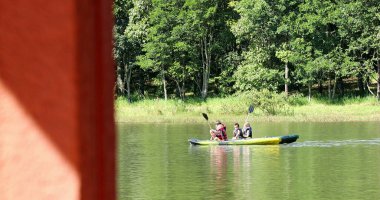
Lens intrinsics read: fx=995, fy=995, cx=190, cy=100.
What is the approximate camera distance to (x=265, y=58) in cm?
4841

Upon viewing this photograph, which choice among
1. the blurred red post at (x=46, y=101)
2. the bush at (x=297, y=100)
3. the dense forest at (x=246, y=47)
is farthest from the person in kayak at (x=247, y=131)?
the blurred red post at (x=46, y=101)

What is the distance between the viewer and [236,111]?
44250 mm

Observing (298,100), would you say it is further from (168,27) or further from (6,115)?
(6,115)

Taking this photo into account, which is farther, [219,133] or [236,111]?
[236,111]

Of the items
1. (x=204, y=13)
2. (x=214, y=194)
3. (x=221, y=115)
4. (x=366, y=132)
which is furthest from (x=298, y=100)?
(x=214, y=194)

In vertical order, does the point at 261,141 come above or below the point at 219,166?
above

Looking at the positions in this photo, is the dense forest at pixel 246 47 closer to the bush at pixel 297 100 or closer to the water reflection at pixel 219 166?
the bush at pixel 297 100

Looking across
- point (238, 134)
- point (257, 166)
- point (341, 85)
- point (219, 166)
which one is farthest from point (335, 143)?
point (341, 85)

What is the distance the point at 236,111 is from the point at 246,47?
9.07 m

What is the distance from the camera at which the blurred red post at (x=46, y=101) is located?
139 cm

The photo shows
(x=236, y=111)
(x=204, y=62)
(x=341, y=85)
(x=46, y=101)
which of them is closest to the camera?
(x=46, y=101)

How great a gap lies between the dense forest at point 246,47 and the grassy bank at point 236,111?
1652 millimetres

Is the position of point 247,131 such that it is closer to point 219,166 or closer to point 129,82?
point 219,166

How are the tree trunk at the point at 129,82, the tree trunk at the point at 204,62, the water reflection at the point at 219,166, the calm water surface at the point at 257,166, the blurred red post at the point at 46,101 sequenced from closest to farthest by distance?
the blurred red post at the point at 46,101
the calm water surface at the point at 257,166
the water reflection at the point at 219,166
the tree trunk at the point at 129,82
the tree trunk at the point at 204,62
